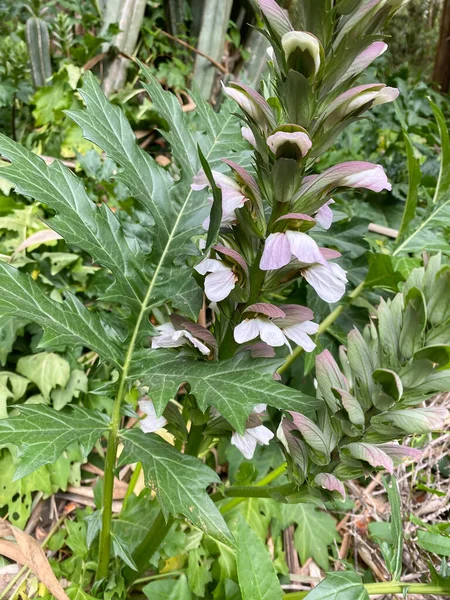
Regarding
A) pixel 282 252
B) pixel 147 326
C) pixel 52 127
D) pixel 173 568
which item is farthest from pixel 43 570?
pixel 52 127

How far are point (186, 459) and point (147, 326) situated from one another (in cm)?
26

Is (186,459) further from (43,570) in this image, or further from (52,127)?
(52,127)

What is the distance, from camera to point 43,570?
0.95 meters

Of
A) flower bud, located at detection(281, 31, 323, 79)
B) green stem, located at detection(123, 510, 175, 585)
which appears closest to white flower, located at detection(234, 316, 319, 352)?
flower bud, located at detection(281, 31, 323, 79)

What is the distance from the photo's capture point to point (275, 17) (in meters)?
0.63

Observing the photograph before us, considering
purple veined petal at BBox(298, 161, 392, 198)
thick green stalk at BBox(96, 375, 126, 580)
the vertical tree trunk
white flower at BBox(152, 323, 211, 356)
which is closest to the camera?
purple veined petal at BBox(298, 161, 392, 198)

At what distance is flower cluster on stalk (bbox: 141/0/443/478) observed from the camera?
63cm

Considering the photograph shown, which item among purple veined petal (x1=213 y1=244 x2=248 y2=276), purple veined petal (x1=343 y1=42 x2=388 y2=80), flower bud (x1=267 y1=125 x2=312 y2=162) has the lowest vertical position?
purple veined petal (x1=213 y1=244 x2=248 y2=276)

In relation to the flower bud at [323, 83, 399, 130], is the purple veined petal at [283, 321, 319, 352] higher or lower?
lower

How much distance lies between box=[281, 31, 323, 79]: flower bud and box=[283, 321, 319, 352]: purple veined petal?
0.37 m

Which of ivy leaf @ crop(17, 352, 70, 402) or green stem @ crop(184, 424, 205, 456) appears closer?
green stem @ crop(184, 424, 205, 456)

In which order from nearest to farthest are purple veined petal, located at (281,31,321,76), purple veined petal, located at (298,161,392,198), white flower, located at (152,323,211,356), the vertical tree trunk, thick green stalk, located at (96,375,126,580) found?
purple veined petal, located at (281,31,321,76) → purple veined petal, located at (298,161,392,198) → white flower, located at (152,323,211,356) → thick green stalk, located at (96,375,126,580) → the vertical tree trunk

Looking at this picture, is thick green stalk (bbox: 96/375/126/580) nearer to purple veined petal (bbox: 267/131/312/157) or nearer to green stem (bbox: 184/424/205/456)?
green stem (bbox: 184/424/205/456)

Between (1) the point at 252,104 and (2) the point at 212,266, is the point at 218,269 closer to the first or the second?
(2) the point at 212,266
